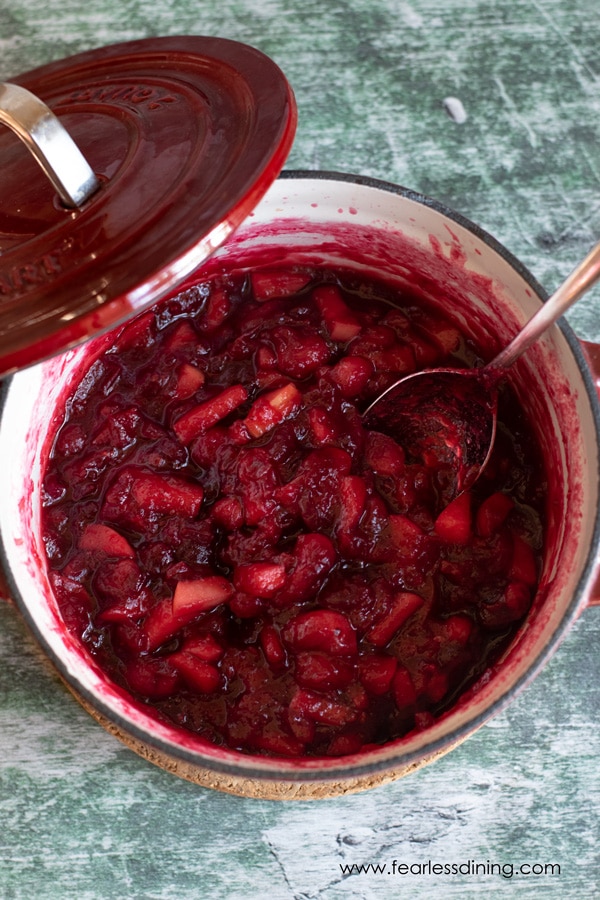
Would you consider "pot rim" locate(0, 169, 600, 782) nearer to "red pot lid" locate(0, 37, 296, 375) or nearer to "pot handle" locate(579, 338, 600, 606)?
"pot handle" locate(579, 338, 600, 606)

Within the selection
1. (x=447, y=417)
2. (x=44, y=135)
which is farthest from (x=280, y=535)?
(x=44, y=135)

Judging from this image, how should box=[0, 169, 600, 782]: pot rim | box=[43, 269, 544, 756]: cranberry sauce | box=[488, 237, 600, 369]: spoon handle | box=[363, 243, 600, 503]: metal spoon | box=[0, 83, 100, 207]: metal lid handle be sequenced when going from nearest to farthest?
box=[0, 83, 100, 207]: metal lid handle, box=[0, 169, 600, 782]: pot rim, box=[488, 237, 600, 369]: spoon handle, box=[43, 269, 544, 756]: cranberry sauce, box=[363, 243, 600, 503]: metal spoon

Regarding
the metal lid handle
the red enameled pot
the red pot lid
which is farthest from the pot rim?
the metal lid handle

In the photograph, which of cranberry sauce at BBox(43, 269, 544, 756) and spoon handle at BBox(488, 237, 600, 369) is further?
cranberry sauce at BBox(43, 269, 544, 756)

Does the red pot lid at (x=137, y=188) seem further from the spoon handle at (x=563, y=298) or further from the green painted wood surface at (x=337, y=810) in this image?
the green painted wood surface at (x=337, y=810)

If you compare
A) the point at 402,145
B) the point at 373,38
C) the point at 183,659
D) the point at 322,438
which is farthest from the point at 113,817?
the point at 373,38

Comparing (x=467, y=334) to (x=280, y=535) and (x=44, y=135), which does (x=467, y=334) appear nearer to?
(x=280, y=535)
